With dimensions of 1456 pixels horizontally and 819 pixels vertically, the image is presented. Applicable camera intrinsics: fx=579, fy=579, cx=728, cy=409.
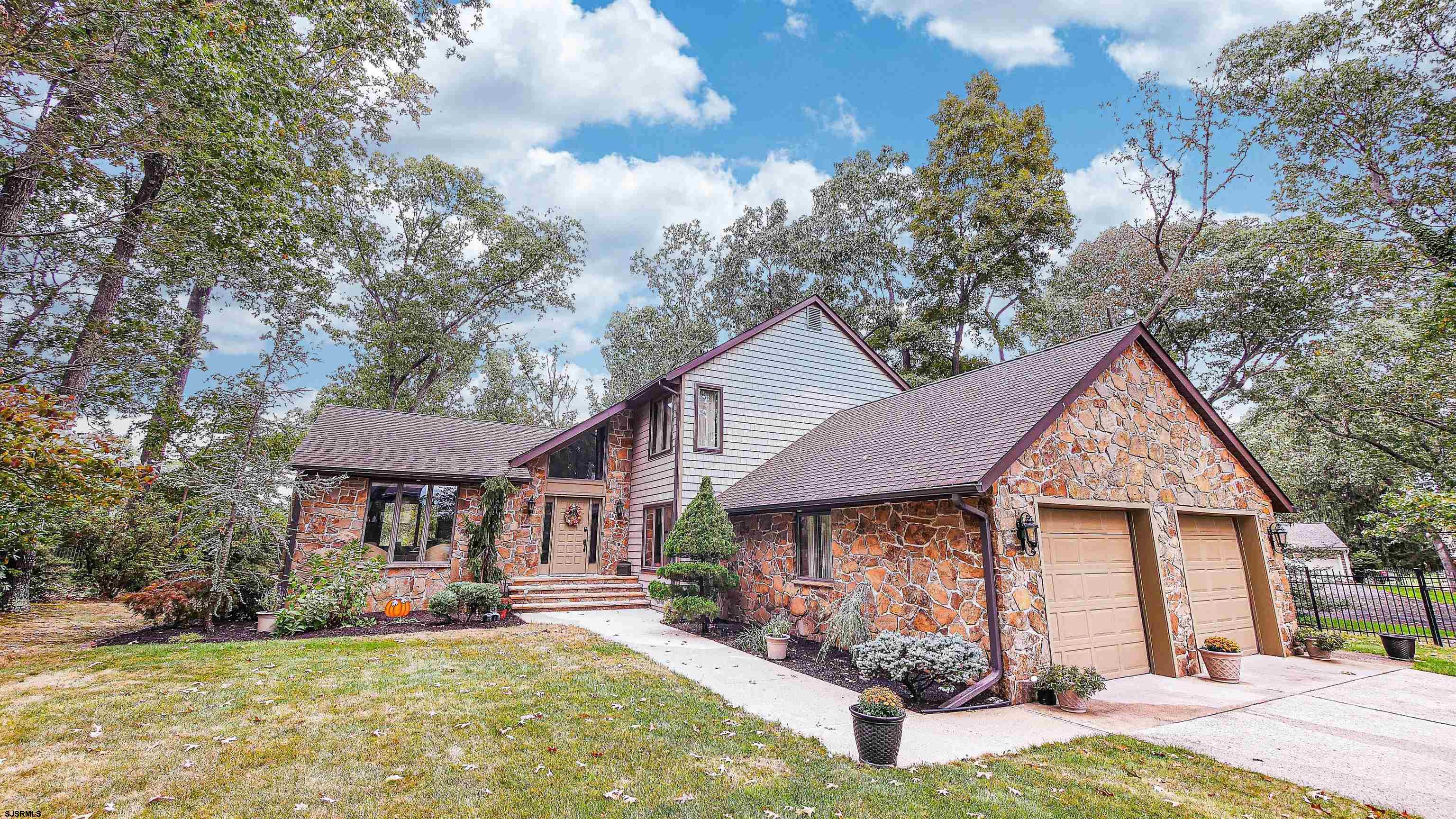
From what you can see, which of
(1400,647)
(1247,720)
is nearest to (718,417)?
(1247,720)

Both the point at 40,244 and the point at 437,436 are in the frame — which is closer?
the point at 40,244

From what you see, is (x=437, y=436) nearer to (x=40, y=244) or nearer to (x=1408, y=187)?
(x=40, y=244)

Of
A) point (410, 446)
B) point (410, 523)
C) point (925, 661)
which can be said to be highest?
point (410, 446)

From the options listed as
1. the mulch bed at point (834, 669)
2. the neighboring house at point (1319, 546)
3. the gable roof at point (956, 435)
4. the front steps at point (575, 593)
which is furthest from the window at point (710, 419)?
the neighboring house at point (1319, 546)

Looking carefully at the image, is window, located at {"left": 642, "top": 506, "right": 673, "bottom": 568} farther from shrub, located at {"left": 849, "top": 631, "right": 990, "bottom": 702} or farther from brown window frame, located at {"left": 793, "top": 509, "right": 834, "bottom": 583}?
shrub, located at {"left": 849, "top": 631, "right": 990, "bottom": 702}

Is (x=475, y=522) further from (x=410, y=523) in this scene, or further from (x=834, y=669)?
(x=834, y=669)

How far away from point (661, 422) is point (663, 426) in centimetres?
18

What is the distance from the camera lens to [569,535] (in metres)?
14.3

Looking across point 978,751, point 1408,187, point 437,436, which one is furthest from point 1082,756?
point 1408,187

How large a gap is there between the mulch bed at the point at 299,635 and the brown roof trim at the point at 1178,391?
28.5 ft

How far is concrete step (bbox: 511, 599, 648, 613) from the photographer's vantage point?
39.4 feet

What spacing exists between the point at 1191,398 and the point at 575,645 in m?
10.3

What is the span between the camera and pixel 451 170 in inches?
880

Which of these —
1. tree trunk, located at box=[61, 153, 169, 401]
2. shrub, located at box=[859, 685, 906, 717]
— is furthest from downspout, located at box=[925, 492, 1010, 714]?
tree trunk, located at box=[61, 153, 169, 401]
